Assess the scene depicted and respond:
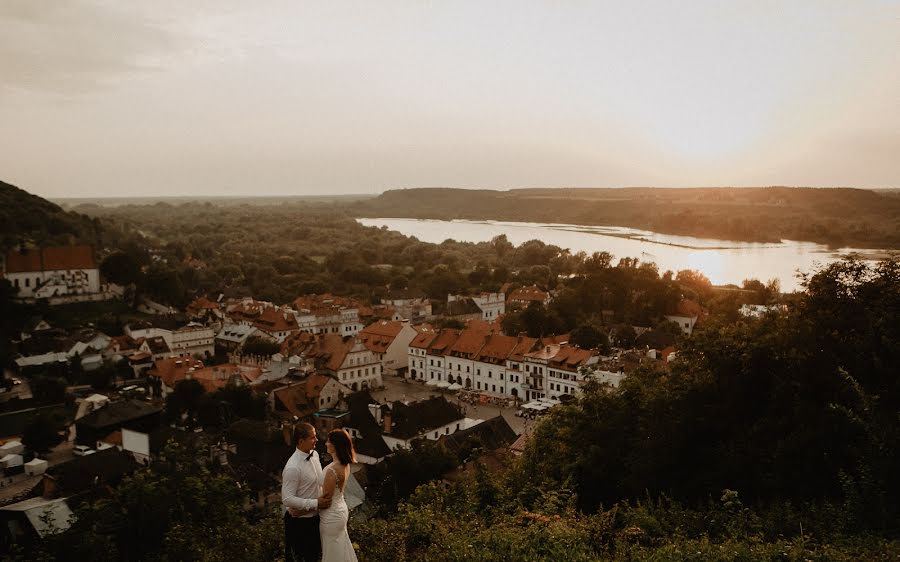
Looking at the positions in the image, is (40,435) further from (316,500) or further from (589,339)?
(589,339)

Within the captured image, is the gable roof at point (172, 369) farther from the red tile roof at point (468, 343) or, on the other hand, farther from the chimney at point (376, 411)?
the red tile roof at point (468, 343)

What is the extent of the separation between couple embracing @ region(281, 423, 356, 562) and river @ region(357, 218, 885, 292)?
1020cm

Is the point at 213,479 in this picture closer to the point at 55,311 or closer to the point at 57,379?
the point at 57,379

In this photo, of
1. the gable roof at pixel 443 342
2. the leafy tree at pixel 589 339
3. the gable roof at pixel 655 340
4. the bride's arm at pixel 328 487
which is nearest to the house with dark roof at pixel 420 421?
the gable roof at pixel 443 342

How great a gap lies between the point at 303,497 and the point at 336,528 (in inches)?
15.0

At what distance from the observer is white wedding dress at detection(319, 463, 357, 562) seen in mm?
4812

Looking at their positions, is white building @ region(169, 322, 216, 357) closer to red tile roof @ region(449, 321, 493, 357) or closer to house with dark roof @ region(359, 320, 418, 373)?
house with dark roof @ region(359, 320, 418, 373)

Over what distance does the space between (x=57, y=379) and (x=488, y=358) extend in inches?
864

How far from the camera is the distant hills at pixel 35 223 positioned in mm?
60000

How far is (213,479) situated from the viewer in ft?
27.7

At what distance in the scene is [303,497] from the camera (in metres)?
5.02

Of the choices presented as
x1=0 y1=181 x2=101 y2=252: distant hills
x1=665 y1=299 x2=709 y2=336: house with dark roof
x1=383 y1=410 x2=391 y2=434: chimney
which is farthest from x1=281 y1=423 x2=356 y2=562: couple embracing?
x1=0 y1=181 x2=101 y2=252: distant hills

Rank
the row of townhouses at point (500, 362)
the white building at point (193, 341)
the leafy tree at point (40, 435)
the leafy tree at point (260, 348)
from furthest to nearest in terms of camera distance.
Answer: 1. the white building at point (193, 341)
2. the leafy tree at point (260, 348)
3. the row of townhouses at point (500, 362)
4. the leafy tree at point (40, 435)

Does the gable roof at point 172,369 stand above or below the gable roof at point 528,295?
below
